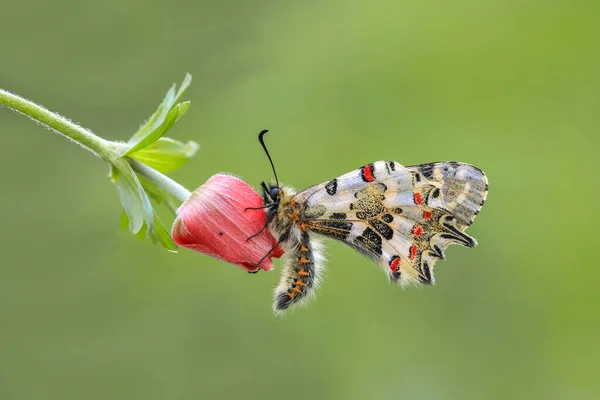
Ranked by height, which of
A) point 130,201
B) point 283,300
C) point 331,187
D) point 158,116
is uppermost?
point 158,116

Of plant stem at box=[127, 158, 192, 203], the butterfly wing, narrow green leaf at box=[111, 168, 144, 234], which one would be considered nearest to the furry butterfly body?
the butterfly wing

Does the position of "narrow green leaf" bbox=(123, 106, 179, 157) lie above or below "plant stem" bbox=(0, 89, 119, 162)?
above

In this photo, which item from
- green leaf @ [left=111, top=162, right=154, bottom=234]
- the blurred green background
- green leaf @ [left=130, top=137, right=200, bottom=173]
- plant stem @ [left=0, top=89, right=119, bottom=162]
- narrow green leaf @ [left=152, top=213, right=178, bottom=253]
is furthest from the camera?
the blurred green background

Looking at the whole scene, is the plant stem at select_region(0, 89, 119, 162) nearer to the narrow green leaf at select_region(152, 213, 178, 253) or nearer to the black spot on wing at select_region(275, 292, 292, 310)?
the narrow green leaf at select_region(152, 213, 178, 253)

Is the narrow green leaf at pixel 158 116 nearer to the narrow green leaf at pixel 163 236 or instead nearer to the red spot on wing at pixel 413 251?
the narrow green leaf at pixel 163 236

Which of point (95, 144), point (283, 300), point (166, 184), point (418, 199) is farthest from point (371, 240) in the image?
point (95, 144)

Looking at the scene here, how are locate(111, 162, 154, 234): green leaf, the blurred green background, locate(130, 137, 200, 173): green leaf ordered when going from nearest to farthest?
1. locate(111, 162, 154, 234): green leaf
2. locate(130, 137, 200, 173): green leaf
3. the blurred green background

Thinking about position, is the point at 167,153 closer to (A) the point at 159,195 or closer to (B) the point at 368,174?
(A) the point at 159,195

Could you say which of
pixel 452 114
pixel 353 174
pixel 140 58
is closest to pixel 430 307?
pixel 452 114
